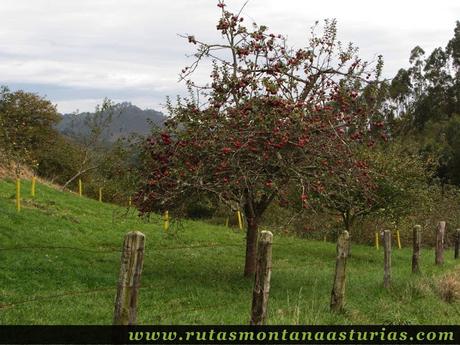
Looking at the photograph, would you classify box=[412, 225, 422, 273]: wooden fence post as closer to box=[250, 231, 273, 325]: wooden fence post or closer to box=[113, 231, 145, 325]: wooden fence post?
box=[250, 231, 273, 325]: wooden fence post

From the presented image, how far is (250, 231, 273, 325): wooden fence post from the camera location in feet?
27.3

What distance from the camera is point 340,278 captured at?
→ 1073 cm

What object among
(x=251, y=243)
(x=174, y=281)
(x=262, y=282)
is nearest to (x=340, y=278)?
(x=262, y=282)

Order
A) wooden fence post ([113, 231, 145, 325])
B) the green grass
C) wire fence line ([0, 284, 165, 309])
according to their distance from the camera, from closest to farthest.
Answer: wooden fence post ([113, 231, 145, 325]) → the green grass → wire fence line ([0, 284, 165, 309])

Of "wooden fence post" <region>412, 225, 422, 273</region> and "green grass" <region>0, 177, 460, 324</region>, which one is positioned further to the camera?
"wooden fence post" <region>412, 225, 422, 273</region>

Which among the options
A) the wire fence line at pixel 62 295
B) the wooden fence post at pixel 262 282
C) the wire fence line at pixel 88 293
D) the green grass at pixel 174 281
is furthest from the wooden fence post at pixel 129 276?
the wire fence line at pixel 62 295

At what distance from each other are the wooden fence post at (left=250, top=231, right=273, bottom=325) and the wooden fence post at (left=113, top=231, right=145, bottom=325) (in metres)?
1.99

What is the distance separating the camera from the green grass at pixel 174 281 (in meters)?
10.3

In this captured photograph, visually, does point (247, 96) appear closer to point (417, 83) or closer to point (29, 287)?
point (29, 287)

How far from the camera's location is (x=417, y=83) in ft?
268

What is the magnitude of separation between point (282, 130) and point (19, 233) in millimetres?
10845

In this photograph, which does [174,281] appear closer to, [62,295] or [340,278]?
[62,295]

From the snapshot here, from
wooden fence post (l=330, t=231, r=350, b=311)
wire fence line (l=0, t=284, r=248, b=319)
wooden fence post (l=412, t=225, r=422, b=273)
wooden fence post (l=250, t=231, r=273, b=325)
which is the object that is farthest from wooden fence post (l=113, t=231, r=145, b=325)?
wooden fence post (l=412, t=225, r=422, b=273)

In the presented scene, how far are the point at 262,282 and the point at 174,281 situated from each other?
24.3ft
